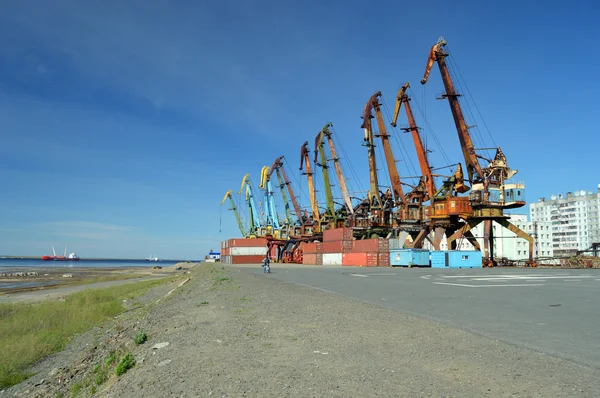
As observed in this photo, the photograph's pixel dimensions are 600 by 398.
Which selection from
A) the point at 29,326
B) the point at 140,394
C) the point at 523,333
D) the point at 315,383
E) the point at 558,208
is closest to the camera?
the point at 315,383

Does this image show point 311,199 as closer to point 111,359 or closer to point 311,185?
point 311,185

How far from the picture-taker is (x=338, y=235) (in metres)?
75.0

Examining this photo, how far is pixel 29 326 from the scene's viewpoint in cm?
2256

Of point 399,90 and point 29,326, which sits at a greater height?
point 399,90

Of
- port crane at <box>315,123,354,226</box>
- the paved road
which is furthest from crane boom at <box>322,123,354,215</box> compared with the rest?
the paved road

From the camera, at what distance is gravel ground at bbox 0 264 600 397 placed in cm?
616

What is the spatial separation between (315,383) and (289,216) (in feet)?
360

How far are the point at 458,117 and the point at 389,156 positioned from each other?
1357cm

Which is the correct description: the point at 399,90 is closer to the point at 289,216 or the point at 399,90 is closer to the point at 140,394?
the point at 289,216

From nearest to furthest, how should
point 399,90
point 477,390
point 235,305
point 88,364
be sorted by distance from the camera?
point 477,390
point 88,364
point 235,305
point 399,90

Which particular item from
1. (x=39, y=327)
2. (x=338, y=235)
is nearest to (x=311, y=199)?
(x=338, y=235)

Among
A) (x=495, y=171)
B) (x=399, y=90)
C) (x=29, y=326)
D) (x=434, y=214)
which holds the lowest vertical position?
(x=29, y=326)

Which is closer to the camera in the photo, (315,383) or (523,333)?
(315,383)

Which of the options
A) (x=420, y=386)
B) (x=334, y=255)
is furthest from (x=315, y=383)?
(x=334, y=255)
